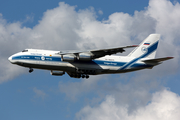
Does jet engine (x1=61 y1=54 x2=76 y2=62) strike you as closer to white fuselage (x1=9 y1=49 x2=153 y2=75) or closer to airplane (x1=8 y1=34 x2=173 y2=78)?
airplane (x1=8 y1=34 x2=173 y2=78)

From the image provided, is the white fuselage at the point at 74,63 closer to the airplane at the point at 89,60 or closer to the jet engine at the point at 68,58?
the airplane at the point at 89,60

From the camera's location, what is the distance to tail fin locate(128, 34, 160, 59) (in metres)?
33.5

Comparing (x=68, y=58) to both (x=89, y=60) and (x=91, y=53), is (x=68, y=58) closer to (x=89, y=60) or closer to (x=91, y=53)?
(x=89, y=60)

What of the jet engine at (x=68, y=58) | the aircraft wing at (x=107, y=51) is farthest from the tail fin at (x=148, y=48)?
the jet engine at (x=68, y=58)

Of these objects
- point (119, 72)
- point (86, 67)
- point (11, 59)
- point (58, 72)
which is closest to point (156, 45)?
point (119, 72)

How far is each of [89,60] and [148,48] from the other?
8408 millimetres

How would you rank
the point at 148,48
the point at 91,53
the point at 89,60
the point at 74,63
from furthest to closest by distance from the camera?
the point at 148,48
the point at 74,63
the point at 89,60
the point at 91,53

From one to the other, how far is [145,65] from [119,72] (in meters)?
3.07

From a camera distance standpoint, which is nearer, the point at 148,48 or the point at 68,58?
the point at 68,58

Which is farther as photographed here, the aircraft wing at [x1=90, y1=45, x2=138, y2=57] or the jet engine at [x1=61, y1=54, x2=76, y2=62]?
the jet engine at [x1=61, y1=54, x2=76, y2=62]

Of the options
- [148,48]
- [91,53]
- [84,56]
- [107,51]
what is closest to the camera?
[107,51]

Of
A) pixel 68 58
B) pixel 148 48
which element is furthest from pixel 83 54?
pixel 148 48

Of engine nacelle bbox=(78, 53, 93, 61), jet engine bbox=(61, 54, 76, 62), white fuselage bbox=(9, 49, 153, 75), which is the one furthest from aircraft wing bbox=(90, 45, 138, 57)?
jet engine bbox=(61, 54, 76, 62)

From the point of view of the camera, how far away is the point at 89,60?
1169 inches
